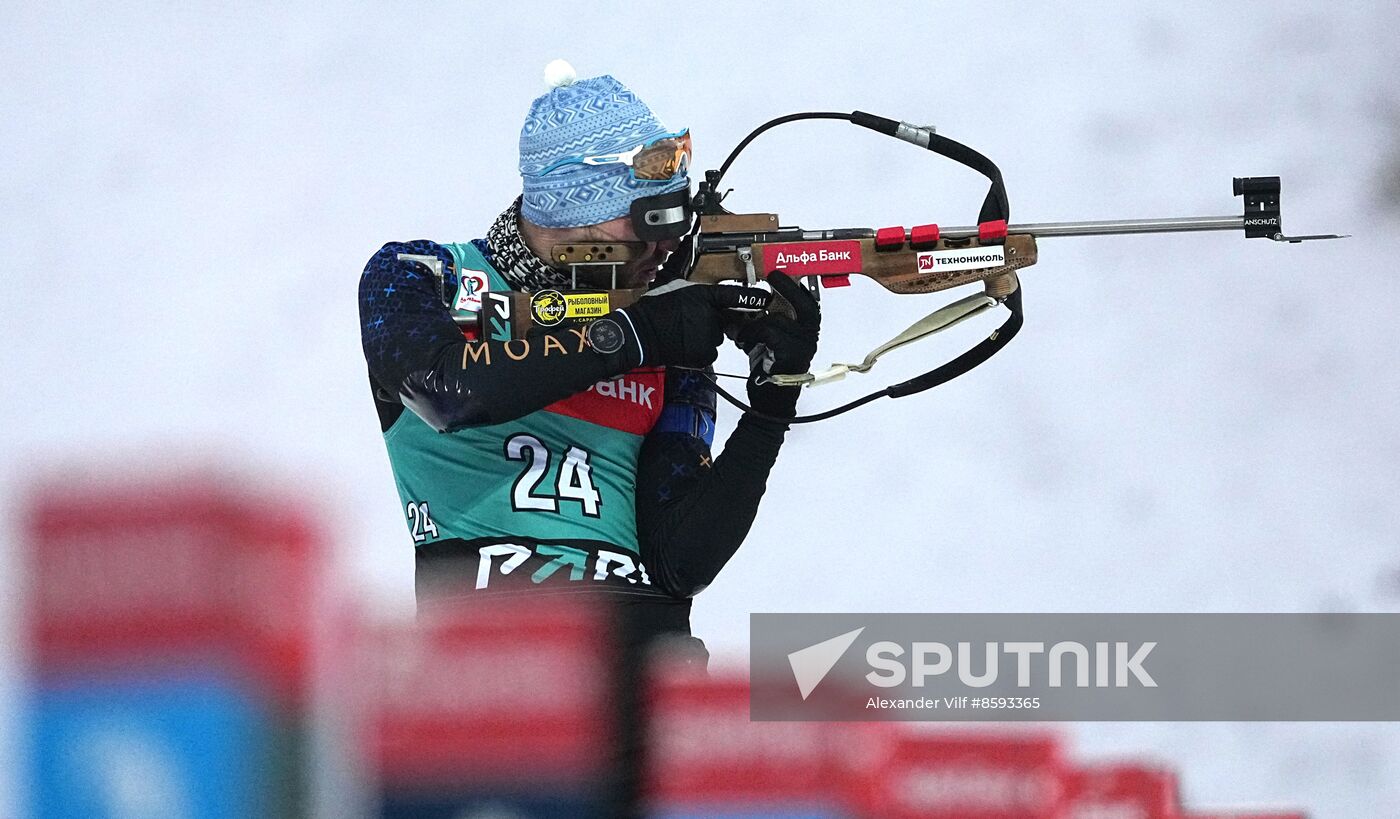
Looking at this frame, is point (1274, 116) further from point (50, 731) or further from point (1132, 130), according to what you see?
point (50, 731)

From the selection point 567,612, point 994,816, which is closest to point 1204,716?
point 994,816

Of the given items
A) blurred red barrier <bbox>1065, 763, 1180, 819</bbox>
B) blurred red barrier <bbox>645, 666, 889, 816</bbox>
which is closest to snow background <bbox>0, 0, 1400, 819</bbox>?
blurred red barrier <bbox>1065, 763, 1180, 819</bbox>

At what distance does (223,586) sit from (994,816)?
0.30 metres

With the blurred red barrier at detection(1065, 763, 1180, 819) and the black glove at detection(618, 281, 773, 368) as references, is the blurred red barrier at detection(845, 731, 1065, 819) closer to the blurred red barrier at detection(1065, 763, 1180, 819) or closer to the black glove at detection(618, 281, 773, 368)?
the blurred red barrier at detection(1065, 763, 1180, 819)

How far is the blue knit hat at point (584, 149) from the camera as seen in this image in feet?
4.44

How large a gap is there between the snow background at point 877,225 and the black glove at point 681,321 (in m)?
0.87

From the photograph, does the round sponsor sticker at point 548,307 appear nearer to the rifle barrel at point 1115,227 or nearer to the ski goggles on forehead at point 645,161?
the ski goggles on forehead at point 645,161

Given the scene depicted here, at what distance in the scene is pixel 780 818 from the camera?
1.81ft

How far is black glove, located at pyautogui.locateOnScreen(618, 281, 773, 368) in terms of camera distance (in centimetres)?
125

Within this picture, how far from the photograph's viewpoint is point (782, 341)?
1.32 metres

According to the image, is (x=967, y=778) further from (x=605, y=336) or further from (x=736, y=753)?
(x=605, y=336)

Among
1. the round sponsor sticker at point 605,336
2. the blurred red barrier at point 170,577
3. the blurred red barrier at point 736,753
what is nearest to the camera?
the blurred red barrier at point 170,577

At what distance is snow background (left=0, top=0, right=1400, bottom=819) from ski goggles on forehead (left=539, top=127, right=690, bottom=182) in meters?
0.81

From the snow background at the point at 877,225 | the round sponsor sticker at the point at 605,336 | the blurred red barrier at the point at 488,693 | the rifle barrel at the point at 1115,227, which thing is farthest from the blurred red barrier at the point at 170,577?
the snow background at the point at 877,225
